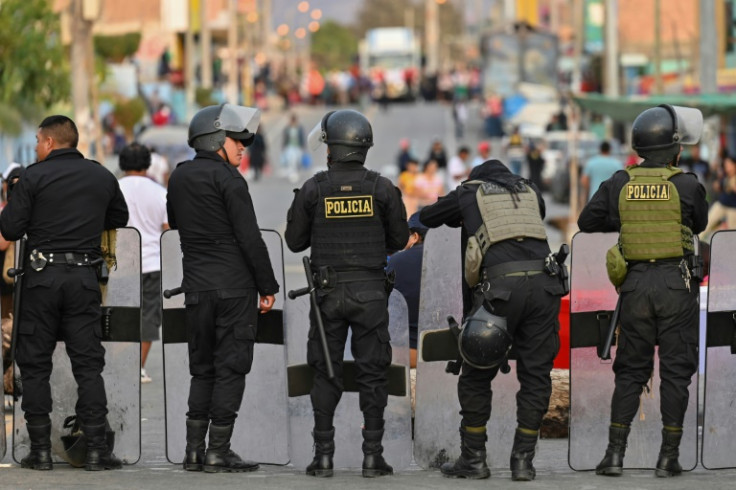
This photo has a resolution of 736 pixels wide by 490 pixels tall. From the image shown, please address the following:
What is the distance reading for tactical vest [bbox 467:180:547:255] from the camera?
7405mm

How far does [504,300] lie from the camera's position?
24.2 ft

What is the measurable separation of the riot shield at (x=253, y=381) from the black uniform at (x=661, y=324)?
165 cm

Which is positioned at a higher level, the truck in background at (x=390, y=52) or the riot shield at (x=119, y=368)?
the truck in background at (x=390, y=52)

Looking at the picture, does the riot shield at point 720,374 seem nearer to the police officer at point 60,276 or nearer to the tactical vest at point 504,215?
the tactical vest at point 504,215

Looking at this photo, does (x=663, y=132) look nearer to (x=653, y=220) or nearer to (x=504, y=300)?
(x=653, y=220)

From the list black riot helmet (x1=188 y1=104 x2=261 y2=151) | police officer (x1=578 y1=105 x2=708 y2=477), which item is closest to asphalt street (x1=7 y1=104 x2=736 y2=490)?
police officer (x1=578 y1=105 x2=708 y2=477)

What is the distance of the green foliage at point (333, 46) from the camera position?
15300 cm

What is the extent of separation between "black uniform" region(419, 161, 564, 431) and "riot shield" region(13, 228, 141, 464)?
1534 millimetres

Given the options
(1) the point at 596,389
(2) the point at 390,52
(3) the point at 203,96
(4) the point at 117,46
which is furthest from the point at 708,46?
(2) the point at 390,52

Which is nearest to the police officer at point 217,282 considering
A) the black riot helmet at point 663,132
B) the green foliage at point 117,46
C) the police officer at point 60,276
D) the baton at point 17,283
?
the police officer at point 60,276

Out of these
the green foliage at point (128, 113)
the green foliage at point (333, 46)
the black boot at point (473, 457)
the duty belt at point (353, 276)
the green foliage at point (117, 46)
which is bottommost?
the black boot at point (473, 457)

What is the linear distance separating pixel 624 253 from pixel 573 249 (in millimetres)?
308

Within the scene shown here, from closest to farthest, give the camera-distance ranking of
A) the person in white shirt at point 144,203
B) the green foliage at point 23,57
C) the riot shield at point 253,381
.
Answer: the riot shield at point 253,381, the person in white shirt at point 144,203, the green foliage at point 23,57

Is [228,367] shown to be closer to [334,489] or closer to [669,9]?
[334,489]
